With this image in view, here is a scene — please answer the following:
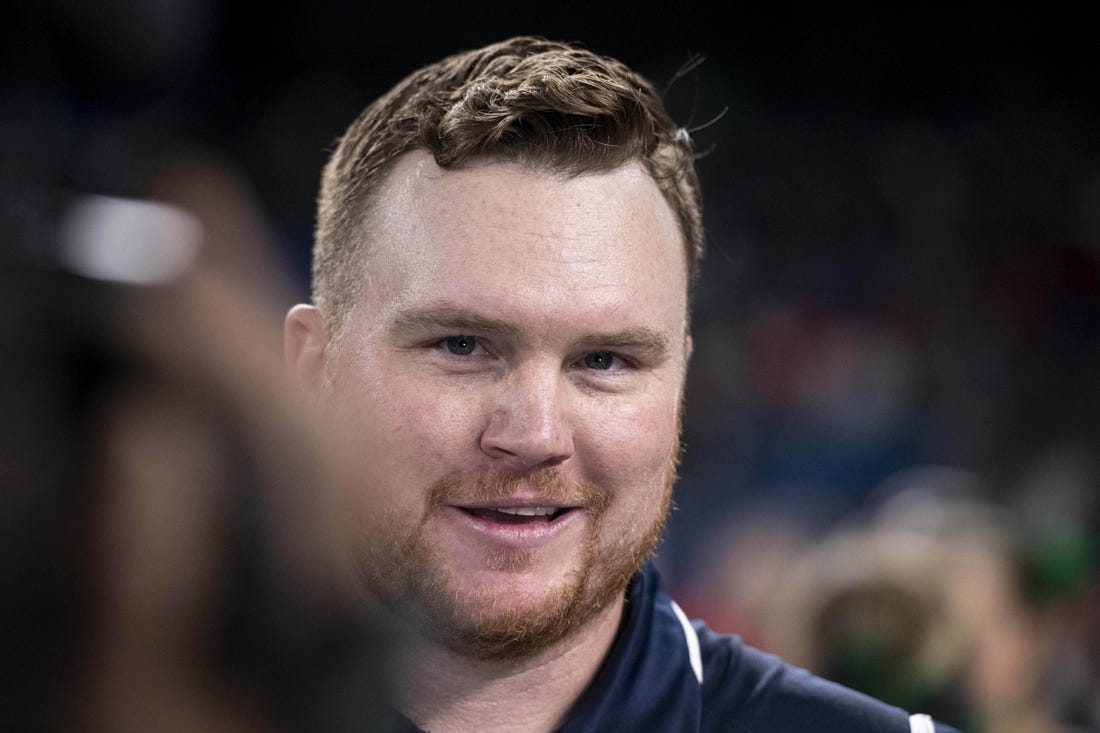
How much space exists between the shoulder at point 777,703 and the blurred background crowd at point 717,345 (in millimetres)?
747

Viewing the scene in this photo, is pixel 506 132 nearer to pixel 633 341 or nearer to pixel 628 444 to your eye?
pixel 633 341

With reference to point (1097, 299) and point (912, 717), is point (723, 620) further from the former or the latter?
point (1097, 299)

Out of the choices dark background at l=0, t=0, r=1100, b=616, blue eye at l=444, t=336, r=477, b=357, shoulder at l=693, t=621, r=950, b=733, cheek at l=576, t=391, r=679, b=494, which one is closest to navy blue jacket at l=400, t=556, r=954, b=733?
shoulder at l=693, t=621, r=950, b=733

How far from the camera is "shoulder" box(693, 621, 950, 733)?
6.51 ft

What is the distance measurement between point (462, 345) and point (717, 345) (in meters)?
5.41

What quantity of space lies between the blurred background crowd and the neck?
0.76m

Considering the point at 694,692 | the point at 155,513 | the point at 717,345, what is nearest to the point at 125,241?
the point at 155,513

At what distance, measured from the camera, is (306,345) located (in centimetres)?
201

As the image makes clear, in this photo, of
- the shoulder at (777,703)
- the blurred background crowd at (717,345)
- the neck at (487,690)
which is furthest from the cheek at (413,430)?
the shoulder at (777,703)

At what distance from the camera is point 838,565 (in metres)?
3.13

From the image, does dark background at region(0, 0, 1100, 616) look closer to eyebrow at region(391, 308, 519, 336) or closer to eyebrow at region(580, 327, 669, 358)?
eyebrow at region(580, 327, 669, 358)

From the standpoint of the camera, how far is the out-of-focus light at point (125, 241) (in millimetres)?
629

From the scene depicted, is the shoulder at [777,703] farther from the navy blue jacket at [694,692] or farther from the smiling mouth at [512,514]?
the smiling mouth at [512,514]

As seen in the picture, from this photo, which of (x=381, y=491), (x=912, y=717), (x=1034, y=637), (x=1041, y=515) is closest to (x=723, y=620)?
(x=1041, y=515)
